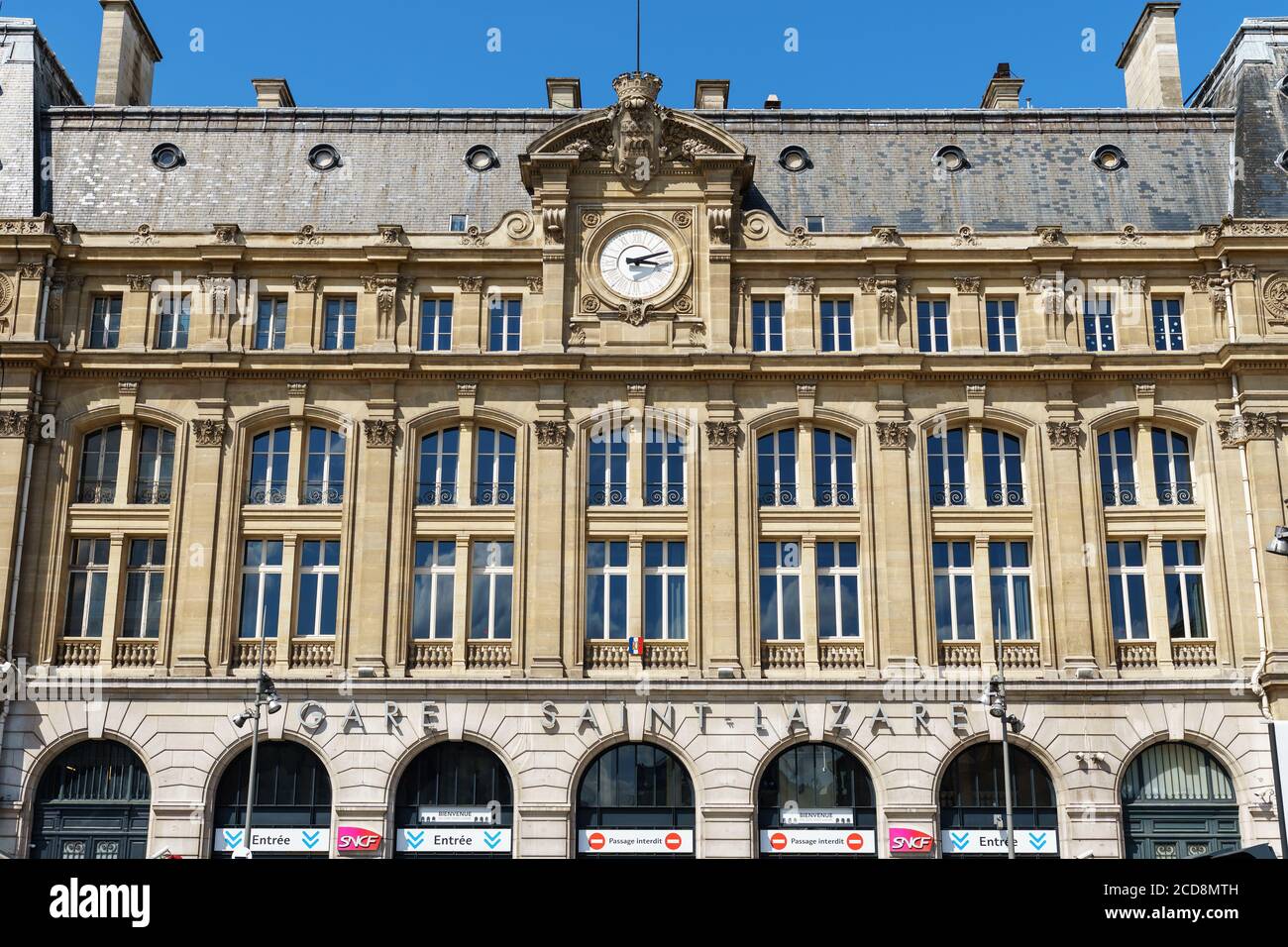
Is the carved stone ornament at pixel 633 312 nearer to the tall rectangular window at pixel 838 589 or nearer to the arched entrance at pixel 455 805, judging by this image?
the tall rectangular window at pixel 838 589

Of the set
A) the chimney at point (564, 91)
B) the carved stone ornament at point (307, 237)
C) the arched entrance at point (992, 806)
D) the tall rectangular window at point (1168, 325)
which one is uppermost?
the chimney at point (564, 91)

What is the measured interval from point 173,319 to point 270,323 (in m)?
2.86

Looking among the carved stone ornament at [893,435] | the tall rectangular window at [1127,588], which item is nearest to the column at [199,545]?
the carved stone ornament at [893,435]

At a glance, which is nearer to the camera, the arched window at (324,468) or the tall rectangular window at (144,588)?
the tall rectangular window at (144,588)

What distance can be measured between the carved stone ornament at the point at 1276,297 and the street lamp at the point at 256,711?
14.3m

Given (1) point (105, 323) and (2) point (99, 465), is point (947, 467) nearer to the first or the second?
Answer: (2) point (99, 465)

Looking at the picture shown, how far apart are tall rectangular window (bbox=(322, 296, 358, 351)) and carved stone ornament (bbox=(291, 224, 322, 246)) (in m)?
1.71

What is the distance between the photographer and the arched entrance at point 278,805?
125ft

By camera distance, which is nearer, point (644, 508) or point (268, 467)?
point (644, 508)

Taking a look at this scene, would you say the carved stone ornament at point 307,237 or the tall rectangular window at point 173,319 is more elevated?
the carved stone ornament at point 307,237

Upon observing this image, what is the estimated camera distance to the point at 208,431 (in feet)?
136

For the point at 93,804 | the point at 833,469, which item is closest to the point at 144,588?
the point at 93,804
